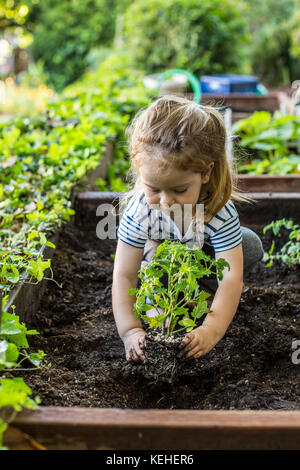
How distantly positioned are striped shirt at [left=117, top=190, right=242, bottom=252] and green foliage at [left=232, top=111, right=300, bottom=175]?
228 centimetres

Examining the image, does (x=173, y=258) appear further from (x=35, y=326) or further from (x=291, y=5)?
(x=291, y=5)

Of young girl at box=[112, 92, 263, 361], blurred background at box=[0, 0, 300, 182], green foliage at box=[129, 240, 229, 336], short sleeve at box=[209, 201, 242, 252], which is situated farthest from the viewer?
blurred background at box=[0, 0, 300, 182]

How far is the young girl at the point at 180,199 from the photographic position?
1.84 m

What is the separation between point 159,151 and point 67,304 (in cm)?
96

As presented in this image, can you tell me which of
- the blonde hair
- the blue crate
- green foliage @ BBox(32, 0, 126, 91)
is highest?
green foliage @ BBox(32, 0, 126, 91)

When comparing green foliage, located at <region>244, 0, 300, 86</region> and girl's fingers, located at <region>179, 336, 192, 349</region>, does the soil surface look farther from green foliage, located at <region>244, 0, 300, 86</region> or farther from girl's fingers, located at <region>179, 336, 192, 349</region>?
green foliage, located at <region>244, 0, 300, 86</region>

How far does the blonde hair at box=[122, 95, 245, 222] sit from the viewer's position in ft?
6.01

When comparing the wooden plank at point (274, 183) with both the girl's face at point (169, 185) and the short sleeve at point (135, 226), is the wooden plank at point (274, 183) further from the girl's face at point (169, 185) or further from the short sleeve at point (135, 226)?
the girl's face at point (169, 185)

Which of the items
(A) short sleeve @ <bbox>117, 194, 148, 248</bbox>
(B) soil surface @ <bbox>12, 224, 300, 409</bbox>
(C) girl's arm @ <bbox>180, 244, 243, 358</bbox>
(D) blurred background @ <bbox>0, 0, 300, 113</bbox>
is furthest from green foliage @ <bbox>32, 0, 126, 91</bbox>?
(C) girl's arm @ <bbox>180, 244, 243, 358</bbox>

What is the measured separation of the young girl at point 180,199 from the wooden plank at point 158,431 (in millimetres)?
566

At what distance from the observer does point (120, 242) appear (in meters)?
2.15

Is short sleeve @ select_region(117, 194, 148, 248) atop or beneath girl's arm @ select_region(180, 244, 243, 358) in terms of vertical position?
atop

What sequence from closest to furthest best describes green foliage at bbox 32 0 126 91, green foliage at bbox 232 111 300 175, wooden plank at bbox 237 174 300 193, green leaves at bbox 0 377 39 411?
green leaves at bbox 0 377 39 411, wooden plank at bbox 237 174 300 193, green foliage at bbox 232 111 300 175, green foliage at bbox 32 0 126 91

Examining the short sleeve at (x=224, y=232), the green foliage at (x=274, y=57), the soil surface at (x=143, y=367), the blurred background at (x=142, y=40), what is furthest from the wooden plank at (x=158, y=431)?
the green foliage at (x=274, y=57)
